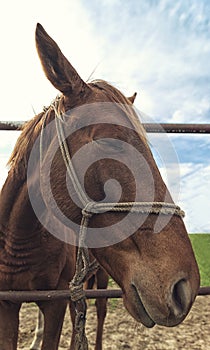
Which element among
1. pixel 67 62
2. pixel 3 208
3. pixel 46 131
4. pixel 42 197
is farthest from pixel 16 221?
pixel 67 62

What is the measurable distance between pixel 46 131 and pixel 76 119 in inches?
10.1

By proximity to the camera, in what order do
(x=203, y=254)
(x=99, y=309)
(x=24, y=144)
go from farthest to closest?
(x=203, y=254), (x=99, y=309), (x=24, y=144)

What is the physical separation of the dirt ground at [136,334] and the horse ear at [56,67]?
9.19 ft

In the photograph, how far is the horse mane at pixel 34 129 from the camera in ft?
5.66

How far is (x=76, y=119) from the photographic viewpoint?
1.67 m

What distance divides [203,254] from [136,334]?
5431mm

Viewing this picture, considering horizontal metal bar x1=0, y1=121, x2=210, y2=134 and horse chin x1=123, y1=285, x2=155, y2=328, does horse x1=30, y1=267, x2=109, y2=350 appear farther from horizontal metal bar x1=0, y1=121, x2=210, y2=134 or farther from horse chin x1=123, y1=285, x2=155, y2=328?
horse chin x1=123, y1=285, x2=155, y2=328

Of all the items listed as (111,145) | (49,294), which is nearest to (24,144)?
(111,145)

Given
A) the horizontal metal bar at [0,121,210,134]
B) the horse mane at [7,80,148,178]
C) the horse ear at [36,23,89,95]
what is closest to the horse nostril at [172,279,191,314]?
the horse mane at [7,80,148,178]

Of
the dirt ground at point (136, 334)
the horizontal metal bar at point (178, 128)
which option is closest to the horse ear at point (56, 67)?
the horizontal metal bar at point (178, 128)

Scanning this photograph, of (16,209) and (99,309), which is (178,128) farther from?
(99,309)

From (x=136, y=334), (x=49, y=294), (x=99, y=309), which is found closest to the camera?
(x=49, y=294)

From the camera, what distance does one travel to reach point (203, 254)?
9219 millimetres

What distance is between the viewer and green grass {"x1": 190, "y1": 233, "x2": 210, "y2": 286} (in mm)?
7391
